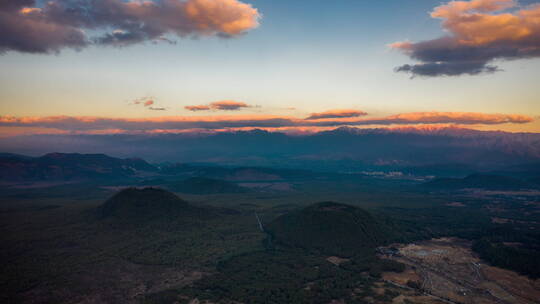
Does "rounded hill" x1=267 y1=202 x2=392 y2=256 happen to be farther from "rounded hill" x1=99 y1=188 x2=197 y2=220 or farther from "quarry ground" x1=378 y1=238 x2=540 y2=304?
"rounded hill" x1=99 y1=188 x2=197 y2=220

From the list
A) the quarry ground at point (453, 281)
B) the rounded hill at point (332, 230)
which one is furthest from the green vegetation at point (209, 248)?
the quarry ground at point (453, 281)

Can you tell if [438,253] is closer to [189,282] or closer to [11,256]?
[189,282]

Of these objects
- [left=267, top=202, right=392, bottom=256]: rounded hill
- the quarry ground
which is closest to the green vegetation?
[left=267, top=202, right=392, bottom=256]: rounded hill

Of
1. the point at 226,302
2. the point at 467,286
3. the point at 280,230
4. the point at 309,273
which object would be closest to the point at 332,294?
the point at 309,273

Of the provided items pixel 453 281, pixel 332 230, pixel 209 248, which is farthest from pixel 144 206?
pixel 453 281

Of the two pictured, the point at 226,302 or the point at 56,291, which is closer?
the point at 226,302

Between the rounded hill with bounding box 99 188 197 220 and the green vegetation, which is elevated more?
the rounded hill with bounding box 99 188 197 220

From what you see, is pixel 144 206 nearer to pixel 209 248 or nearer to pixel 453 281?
pixel 209 248

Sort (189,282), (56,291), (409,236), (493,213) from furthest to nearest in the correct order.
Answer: (493,213)
(409,236)
(189,282)
(56,291)
